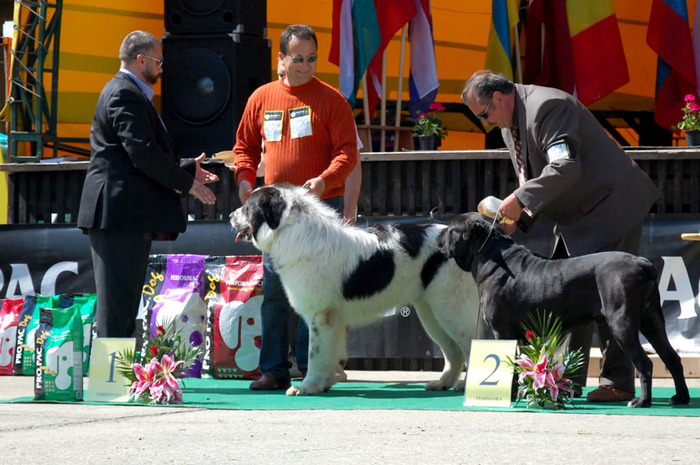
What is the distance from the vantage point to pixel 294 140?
257 inches

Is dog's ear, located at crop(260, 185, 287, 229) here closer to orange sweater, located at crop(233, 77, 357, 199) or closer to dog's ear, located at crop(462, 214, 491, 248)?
orange sweater, located at crop(233, 77, 357, 199)

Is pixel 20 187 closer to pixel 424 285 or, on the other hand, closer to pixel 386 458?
pixel 424 285

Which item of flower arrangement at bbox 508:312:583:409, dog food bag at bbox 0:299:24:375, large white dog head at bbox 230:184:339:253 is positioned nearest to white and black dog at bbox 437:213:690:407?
flower arrangement at bbox 508:312:583:409

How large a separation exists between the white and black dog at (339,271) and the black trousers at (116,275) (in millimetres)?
561

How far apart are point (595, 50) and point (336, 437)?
730 centimetres

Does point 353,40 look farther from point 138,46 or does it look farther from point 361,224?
point 138,46

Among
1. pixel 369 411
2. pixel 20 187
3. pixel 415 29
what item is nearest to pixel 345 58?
pixel 415 29

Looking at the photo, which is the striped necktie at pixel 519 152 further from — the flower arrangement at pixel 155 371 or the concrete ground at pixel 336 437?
the flower arrangement at pixel 155 371

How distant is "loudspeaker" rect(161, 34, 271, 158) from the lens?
9312 mm

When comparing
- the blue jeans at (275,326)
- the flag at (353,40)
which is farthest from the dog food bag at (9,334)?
the flag at (353,40)

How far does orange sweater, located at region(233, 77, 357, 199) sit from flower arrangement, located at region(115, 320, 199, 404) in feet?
4.03

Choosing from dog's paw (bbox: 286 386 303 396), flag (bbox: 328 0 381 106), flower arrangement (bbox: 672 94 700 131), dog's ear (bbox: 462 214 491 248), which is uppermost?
flag (bbox: 328 0 381 106)

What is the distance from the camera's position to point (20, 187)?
9.08 m

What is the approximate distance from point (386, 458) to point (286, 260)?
2.49m
